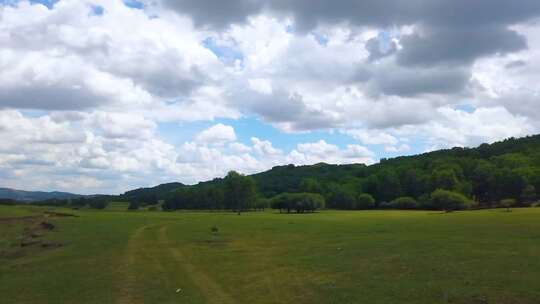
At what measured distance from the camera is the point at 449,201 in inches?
5556

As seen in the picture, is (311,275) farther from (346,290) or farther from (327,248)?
(327,248)

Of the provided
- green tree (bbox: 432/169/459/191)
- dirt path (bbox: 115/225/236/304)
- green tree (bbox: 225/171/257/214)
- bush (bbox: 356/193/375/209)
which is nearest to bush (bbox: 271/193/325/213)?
green tree (bbox: 225/171/257/214)

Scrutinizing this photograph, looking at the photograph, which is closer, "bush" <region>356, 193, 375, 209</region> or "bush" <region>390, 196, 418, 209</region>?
"bush" <region>390, 196, 418, 209</region>

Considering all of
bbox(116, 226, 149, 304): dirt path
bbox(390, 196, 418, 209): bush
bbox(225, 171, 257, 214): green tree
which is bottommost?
bbox(116, 226, 149, 304): dirt path

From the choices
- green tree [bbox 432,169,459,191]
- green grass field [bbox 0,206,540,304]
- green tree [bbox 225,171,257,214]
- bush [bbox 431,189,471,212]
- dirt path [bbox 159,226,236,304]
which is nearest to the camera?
dirt path [bbox 159,226,236,304]

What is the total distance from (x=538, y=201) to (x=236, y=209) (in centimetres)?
9968

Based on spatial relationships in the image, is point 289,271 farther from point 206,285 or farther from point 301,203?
point 301,203

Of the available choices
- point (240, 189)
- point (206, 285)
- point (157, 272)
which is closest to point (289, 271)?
point (206, 285)

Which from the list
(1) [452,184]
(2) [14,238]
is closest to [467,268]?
(2) [14,238]

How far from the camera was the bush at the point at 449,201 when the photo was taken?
139m

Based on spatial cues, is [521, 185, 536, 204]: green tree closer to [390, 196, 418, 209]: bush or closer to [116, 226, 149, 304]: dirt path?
[390, 196, 418, 209]: bush

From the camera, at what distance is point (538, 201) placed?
141 m

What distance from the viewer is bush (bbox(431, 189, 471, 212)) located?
456 ft

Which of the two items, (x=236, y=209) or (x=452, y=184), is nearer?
(x=452, y=184)
